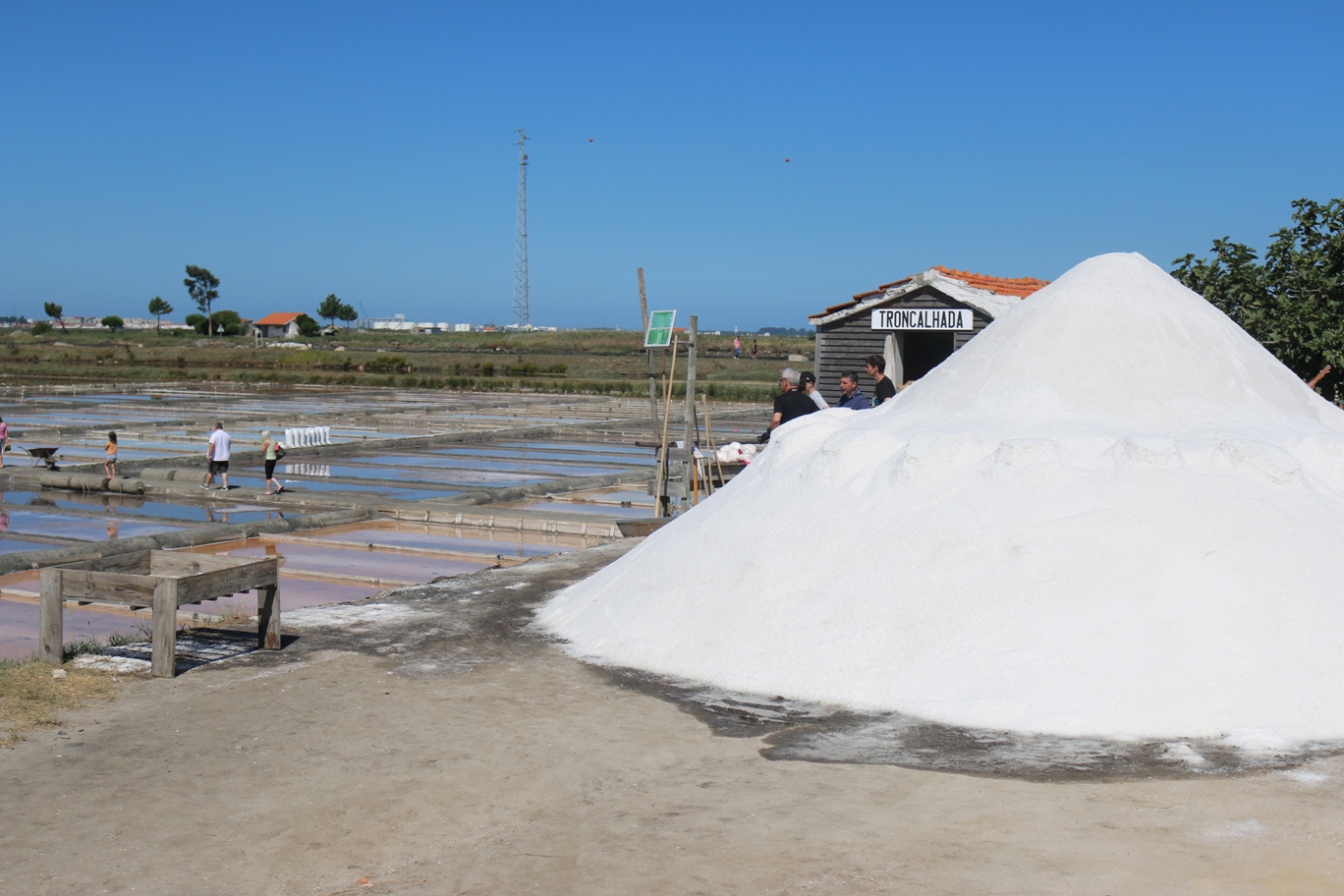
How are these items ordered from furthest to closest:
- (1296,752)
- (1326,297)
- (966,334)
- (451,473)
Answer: (451,473) → (966,334) → (1326,297) → (1296,752)

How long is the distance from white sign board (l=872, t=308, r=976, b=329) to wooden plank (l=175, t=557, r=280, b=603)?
12208mm

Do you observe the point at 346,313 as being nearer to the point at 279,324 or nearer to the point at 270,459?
the point at 279,324

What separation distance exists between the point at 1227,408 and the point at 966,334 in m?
10.5

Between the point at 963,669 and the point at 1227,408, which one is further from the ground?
the point at 1227,408

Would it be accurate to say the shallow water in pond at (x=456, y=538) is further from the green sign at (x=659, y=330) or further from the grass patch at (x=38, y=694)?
the grass patch at (x=38, y=694)

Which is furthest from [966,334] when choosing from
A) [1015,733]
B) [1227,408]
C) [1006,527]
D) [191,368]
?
[191,368]

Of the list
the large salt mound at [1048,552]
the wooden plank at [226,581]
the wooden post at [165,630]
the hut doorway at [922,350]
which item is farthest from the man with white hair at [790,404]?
the hut doorway at [922,350]

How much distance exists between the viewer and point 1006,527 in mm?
5926

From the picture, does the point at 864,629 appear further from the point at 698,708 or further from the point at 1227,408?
the point at 1227,408

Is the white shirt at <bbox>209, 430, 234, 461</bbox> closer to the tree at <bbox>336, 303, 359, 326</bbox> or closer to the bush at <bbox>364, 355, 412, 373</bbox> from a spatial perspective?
the bush at <bbox>364, 355, 412, 373</bbox>

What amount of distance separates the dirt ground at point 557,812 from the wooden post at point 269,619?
958 mm

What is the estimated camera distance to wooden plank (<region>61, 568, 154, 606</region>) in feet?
20.1

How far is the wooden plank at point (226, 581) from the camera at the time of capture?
20.2 ft

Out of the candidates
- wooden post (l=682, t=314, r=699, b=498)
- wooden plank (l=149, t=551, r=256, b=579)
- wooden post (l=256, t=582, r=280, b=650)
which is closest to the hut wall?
wooden post (l=682, t=314, r=699, b=498)
